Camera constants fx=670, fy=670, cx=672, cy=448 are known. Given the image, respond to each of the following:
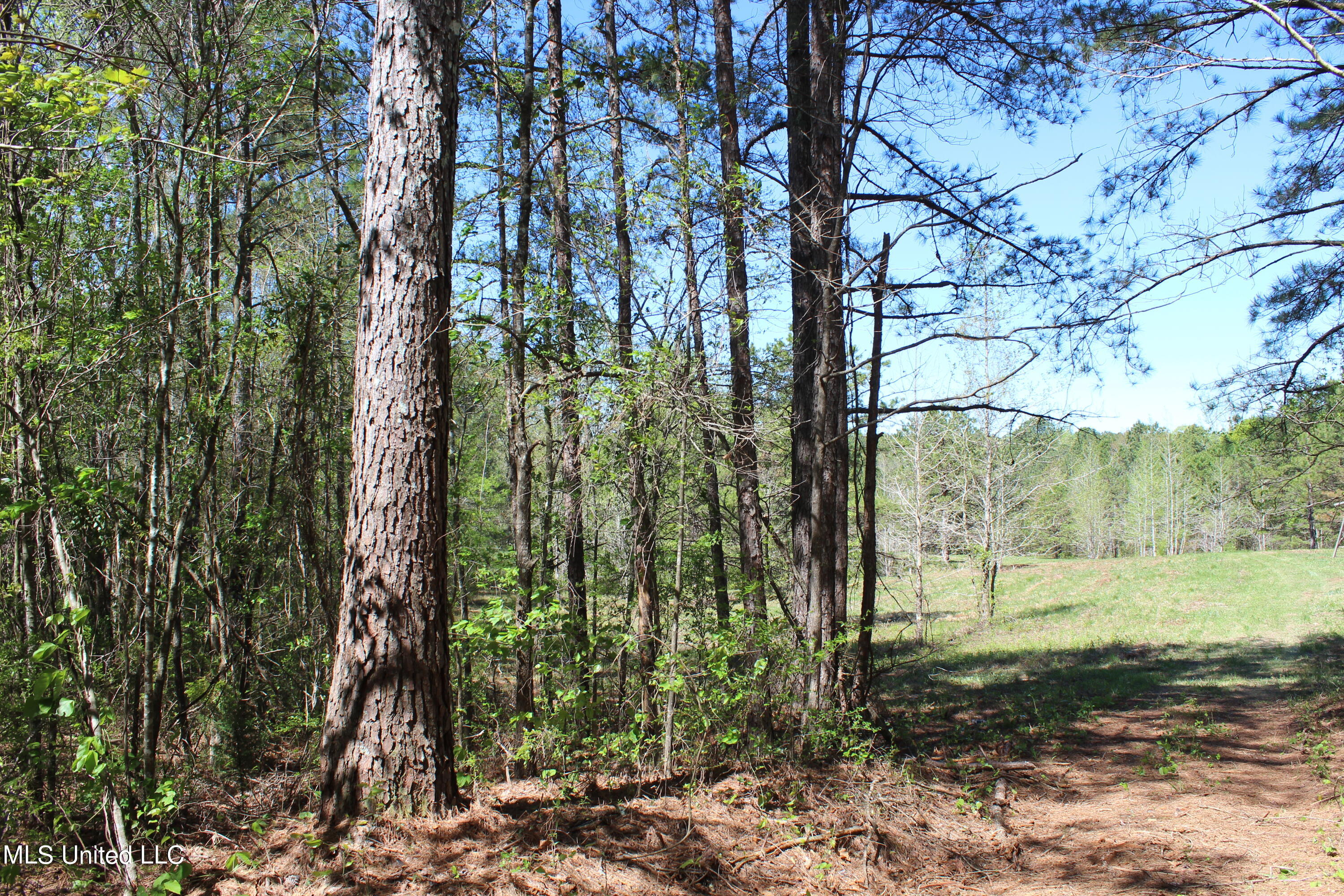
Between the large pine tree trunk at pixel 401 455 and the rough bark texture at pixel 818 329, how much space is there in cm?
256

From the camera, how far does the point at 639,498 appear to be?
4.23m

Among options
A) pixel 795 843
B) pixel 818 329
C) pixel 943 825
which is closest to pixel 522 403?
pixel 818 329

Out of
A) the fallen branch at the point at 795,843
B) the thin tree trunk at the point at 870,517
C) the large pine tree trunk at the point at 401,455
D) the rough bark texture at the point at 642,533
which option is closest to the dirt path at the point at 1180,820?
the fallen branch at the point at 795,843

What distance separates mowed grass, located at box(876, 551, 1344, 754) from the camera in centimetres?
736

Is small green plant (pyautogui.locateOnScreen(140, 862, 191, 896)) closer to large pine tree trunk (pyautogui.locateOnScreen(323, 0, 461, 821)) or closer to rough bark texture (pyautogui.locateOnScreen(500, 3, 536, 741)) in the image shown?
large pine tree trunk (pyautogui.locateOnScreen(323, 0, 461, 821))

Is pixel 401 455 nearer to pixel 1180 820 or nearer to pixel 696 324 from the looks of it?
pixel 696 324

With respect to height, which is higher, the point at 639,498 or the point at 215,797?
the point at 639,498

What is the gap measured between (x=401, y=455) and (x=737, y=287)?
426cm

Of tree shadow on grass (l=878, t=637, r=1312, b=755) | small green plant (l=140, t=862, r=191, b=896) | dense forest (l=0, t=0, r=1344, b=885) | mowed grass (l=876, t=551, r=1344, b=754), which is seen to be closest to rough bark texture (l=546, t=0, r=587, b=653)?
dense forest (l=0, t=0, r=1344, b=885)

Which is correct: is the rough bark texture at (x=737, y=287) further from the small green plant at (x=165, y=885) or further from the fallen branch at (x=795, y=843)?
the small green plant at (x=165, y=885)

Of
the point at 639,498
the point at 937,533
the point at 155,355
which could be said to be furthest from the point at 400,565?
the point at 937,533

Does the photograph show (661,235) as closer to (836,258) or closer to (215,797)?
(836,258)

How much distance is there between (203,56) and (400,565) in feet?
12.2

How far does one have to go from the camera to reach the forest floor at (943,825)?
112 inches
